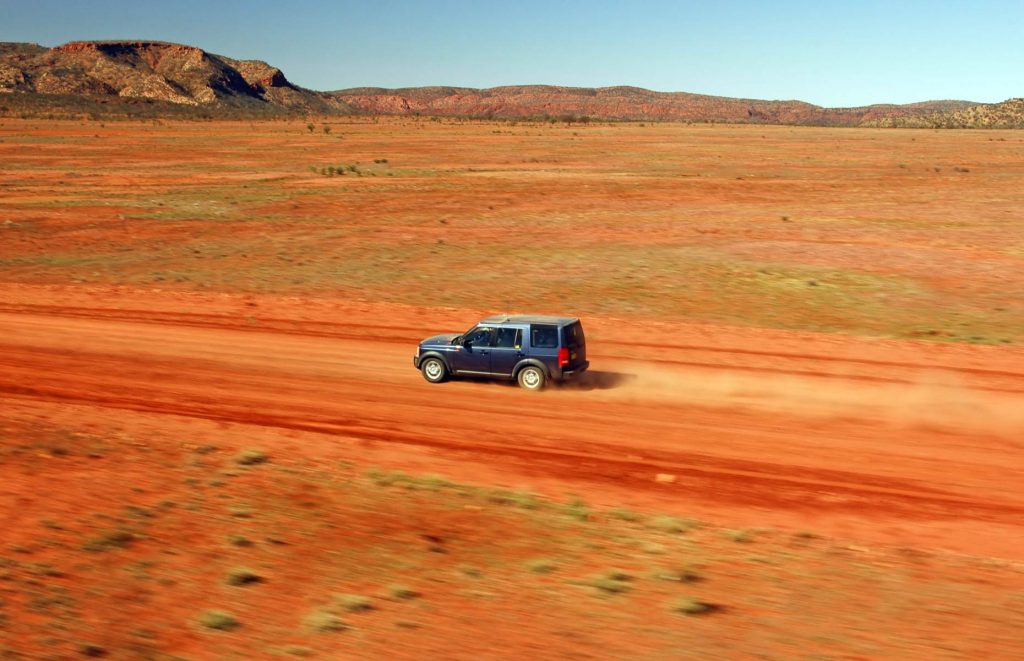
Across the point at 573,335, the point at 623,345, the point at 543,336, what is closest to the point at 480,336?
the point at 543,336

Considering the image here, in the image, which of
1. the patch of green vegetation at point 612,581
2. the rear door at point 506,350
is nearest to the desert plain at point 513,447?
the patch of green vegetation at point 612,581

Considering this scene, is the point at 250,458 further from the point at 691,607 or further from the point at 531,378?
the point at 691,607

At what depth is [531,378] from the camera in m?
17.9

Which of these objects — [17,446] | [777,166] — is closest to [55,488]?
[17,446]

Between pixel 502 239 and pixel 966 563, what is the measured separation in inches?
1079

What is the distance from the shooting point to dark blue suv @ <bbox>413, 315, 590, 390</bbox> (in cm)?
1762

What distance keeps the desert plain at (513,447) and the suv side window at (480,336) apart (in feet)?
2.92

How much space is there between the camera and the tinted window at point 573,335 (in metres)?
17.7

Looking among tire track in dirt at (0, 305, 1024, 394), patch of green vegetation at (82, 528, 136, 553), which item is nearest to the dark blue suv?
tire track in dirt at (0, 305, 1024, 394)

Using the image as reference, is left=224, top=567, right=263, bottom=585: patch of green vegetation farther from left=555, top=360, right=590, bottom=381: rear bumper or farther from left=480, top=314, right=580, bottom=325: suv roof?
left=480, top=314, right=580, bottom=325: suv roof

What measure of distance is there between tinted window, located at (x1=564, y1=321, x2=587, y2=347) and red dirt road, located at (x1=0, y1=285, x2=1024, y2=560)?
0.89 metres

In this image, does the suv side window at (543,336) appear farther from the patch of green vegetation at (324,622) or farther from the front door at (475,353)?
the patch of green vegetation at (324,622)

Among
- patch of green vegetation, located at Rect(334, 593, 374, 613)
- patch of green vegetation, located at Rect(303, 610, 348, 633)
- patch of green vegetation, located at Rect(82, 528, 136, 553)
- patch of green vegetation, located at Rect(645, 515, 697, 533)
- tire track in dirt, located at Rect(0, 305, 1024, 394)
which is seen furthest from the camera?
tire track in dirt, located at Rect(0, 305, 1024, 394)

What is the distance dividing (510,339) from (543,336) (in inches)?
25.0
